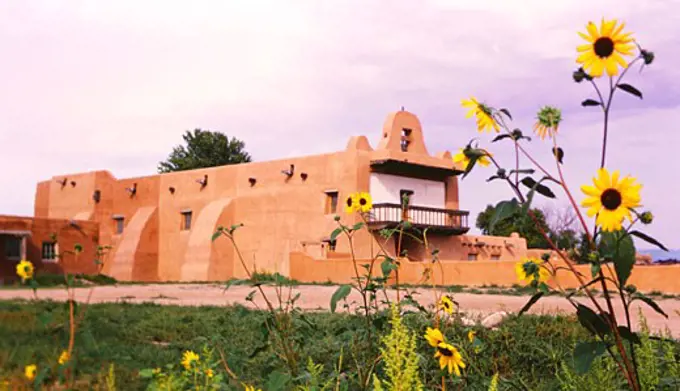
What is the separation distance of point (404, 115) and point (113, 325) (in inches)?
734

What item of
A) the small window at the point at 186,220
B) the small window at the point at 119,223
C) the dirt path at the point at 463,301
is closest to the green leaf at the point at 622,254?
the dirt path at the point at 463,301

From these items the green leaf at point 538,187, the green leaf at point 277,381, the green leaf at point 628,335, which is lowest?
the green leaf at point 277,381

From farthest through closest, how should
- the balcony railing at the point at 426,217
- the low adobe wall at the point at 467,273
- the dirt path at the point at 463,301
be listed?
the balcony railing at the point at 426,217
the low adobe wall at the point at 467,273
the dirt path at the point at 463,301

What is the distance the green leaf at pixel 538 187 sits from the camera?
183 cm

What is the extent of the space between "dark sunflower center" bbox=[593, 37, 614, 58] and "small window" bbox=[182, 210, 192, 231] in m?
26.9

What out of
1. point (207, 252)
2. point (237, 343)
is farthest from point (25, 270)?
point (207, 252)

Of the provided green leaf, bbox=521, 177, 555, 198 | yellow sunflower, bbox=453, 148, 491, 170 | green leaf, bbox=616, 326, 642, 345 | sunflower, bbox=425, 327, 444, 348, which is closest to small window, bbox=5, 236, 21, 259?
yellow sunflower, bbox=453, 148, 491, 170

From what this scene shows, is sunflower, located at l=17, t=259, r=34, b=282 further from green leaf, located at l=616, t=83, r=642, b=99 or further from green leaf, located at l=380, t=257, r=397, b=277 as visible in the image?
green leaf, located at l=616, t=83, r=642, b=99

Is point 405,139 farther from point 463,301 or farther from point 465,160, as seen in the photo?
point 465,160

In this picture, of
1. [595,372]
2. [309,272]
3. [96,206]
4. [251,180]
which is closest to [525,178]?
[595,372]

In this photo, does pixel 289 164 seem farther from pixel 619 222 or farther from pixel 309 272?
pixel 619 222

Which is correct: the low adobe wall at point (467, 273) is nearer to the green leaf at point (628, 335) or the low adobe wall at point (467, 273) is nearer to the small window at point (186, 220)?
the small window at point (186, 220)

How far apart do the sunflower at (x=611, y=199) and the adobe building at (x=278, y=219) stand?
754 inches

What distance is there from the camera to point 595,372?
7.75 ft
